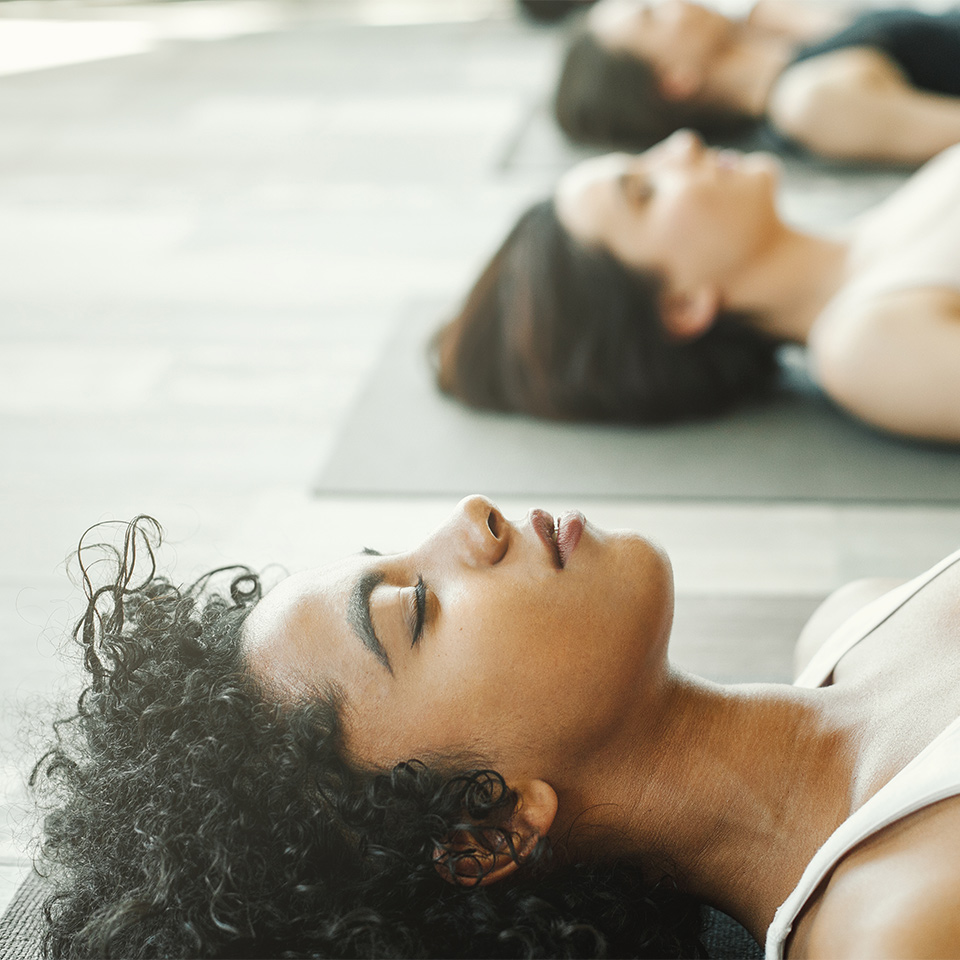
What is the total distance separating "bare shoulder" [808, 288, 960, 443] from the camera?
6.61ft

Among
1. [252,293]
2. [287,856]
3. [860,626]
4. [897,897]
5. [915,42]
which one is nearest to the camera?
[897,897]

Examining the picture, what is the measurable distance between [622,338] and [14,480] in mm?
1313

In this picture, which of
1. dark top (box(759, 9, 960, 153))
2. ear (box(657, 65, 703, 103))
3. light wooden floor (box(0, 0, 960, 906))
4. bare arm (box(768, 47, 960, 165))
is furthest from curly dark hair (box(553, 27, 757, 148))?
dark top (box(759, 9, 960, 153))

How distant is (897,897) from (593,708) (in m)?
0.32

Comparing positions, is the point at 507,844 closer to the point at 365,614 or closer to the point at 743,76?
the point at 365,614

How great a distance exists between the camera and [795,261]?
239cm

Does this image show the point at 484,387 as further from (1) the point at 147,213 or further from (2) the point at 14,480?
(1) the point at 147,213

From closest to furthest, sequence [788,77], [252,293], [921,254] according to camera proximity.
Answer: [921,254] → [252,293] → [788,77]

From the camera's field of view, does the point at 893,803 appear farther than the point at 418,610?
No

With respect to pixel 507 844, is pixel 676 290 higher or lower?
lower

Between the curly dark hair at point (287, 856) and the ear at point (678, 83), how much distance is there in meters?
2.94

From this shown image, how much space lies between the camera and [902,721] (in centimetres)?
116

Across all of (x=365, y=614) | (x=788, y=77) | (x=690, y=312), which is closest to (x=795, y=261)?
(x=690, y=312)

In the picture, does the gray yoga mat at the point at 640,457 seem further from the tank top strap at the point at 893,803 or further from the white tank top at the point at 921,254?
the tank top strap at the point at 893,803
